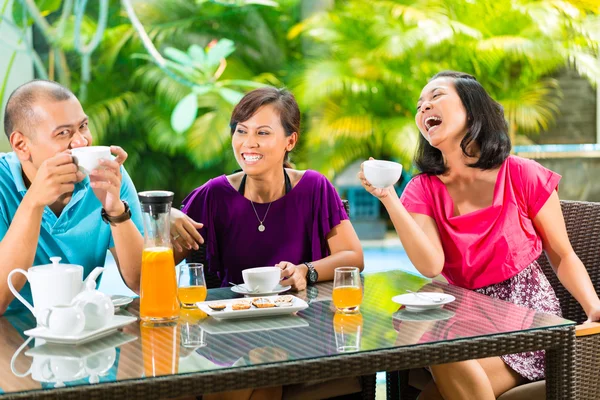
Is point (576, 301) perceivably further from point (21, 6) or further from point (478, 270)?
point (21, 6)

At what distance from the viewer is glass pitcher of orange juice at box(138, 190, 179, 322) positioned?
186cm

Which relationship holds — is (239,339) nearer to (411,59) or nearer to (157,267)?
(157,267)

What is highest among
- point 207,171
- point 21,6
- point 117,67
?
point 21,6

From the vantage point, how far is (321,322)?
6.07ft

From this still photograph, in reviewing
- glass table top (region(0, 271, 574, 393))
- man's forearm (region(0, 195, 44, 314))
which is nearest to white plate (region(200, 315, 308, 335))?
glass table top (region(0, 271, 574, 393))

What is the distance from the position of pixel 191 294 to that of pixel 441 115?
97cm

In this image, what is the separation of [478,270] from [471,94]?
1.75 feet

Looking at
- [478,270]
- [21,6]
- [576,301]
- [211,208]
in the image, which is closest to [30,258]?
[211,208]

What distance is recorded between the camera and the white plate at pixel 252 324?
1800 millimetres

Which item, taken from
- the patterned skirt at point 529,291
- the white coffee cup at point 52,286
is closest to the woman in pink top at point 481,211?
the patterned skirt at point 529,291

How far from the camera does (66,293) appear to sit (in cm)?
179

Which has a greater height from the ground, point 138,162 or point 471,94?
point 471,94

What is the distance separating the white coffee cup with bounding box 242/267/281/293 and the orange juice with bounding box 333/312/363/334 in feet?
0.77

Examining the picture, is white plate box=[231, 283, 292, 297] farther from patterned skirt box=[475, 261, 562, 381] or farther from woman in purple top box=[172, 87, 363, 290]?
patterned skirt box=[475, 261, 562, 381]
